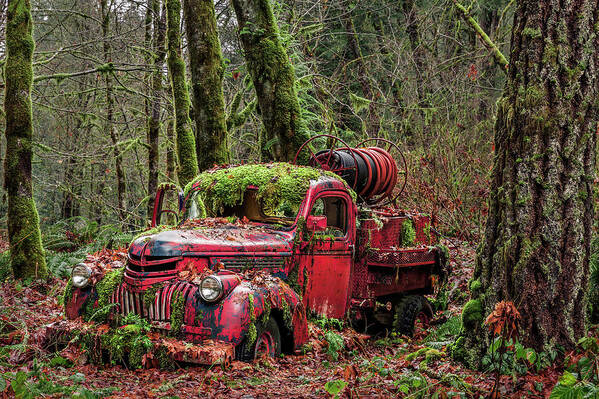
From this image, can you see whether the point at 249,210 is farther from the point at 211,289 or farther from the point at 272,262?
the point at 211,289

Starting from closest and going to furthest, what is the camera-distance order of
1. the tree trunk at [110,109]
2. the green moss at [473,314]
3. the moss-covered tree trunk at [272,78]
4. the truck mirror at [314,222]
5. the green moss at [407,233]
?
the green moss at [473,314] < the truck mirror at [314,222] < the green moss at [407,233] < the moss-covered tree trunk at [272,78] < the tree trunk at [110,109]

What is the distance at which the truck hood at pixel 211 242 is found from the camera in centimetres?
576

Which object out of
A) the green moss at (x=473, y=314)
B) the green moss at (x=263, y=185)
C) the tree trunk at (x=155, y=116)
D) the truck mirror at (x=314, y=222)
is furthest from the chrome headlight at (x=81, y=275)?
the tree trunk at (x=155, y=116)

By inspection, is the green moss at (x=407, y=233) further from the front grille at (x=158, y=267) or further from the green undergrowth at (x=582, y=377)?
the green undergrowth at (x=582, y=377)

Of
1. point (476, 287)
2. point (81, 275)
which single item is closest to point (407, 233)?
point (476, 287)

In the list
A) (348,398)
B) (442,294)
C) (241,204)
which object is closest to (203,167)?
(241,204)

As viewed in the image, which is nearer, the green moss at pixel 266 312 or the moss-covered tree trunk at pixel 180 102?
the green moss at pixel 266 312

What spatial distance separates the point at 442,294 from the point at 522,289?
5140 millimetres

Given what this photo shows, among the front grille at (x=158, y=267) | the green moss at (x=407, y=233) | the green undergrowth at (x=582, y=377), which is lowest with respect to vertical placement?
the green undergrowth at (x=582, y=377)

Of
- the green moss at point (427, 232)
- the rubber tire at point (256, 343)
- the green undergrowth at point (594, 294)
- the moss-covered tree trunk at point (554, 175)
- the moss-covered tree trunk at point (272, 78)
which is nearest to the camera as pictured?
the moss-covered tree trunk at point (554, 175)

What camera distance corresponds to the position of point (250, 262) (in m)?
6.26

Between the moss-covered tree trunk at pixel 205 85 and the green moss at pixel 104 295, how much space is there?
180 inches

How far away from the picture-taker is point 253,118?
52.5ft

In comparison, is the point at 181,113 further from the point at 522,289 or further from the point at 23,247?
the point at 522,289
